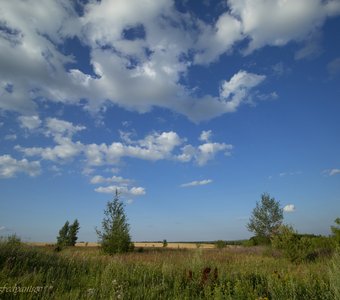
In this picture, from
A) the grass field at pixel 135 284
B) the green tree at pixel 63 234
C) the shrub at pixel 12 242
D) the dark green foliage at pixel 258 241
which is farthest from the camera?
the green tree at pixel 63 234

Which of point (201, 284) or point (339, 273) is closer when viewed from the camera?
point (339, 273)

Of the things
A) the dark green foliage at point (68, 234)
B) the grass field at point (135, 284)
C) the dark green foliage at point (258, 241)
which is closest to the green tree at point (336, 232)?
the grass field at point (135, 284)

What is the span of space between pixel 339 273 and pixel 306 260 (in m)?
11.9

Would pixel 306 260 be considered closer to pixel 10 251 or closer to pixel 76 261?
pixel 76 261

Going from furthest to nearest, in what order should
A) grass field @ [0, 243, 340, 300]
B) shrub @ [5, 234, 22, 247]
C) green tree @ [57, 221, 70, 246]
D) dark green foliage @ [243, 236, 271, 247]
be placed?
green tree @ [57, 221, 70, 246] < dark green foliage @ [243, 236, 271, 247] < shrub @ [5, 234, 22, 247] < grass field @ [0, 243, 340, 300]

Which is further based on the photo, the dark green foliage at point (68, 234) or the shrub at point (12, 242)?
the dark green foliage at point (68, 234)

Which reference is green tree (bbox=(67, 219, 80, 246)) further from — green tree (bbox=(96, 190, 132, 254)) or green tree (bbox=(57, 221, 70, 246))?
green tree (bbox=(96, 190, 132, 254))

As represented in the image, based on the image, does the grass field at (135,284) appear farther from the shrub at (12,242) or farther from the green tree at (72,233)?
the green tree at (72,233)

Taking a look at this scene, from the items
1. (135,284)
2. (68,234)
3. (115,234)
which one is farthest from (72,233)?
(135,284)

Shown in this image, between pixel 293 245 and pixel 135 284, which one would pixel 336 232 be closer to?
pixel 293 245

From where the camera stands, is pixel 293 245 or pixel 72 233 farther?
pixel 72 233

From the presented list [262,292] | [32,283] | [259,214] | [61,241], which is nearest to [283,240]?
[262,292]

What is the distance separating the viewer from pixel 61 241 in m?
39.8

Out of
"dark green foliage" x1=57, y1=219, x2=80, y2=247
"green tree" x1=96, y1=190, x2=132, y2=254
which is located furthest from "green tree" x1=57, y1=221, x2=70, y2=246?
"green tree" x1=96, y1=190, x2=132, y2=254
